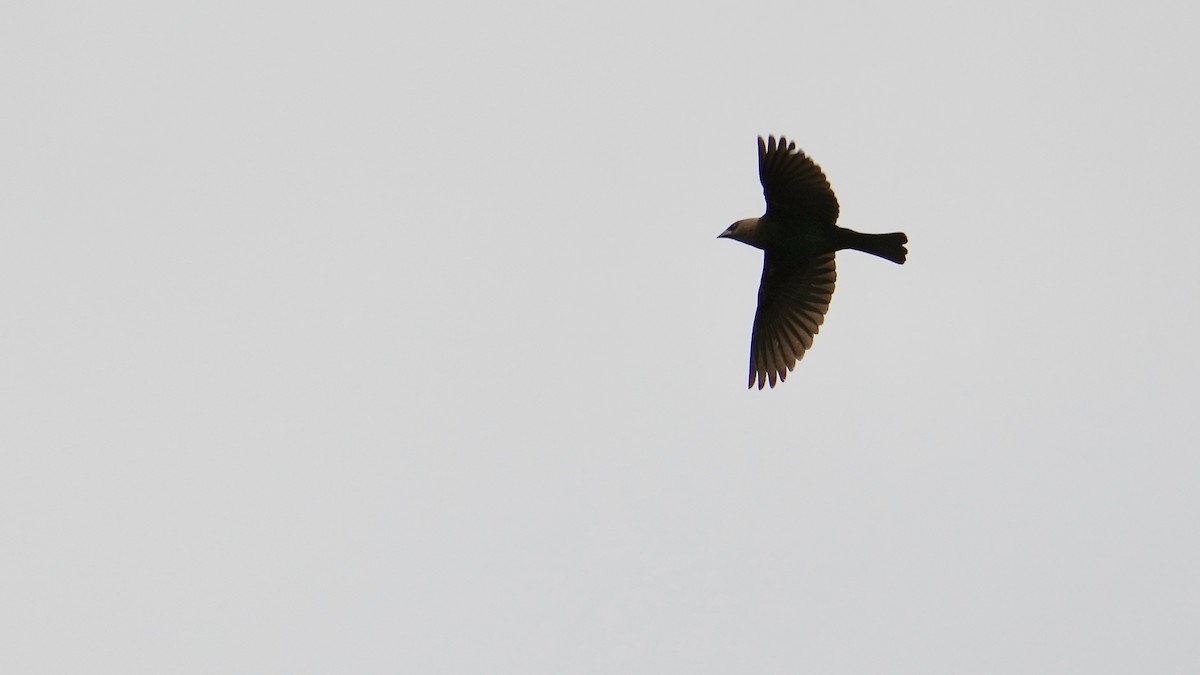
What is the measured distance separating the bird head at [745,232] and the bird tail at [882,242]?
33.1 inches

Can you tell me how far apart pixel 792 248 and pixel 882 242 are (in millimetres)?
854

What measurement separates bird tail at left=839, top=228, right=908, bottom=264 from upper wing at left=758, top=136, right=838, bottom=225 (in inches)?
11.6

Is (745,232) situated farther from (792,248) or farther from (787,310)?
(787,310)

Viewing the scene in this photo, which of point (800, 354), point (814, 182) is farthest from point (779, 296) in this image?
point (814, 182)

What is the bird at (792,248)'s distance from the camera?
14062 millimetres

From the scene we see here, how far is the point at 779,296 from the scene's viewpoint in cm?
1561

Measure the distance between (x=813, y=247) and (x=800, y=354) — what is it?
122cm

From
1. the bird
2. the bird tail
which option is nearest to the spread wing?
the bird

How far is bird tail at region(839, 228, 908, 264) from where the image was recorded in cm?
1462

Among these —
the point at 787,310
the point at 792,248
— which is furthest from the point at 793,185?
the point at 787,310

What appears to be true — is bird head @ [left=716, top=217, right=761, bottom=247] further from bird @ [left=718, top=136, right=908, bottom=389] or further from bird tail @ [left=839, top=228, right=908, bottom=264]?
bird tail @ [left=839, top=228, right=908, bottom=264]

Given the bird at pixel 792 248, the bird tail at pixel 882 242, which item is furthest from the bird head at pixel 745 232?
the bird tail at pixel 882 242

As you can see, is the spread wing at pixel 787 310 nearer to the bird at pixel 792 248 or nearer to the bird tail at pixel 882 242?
the bird at pixel 792 248

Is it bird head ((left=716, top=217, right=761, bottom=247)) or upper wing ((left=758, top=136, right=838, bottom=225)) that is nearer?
upper wing ((left=758, top=136, right=838, bottom=225))
